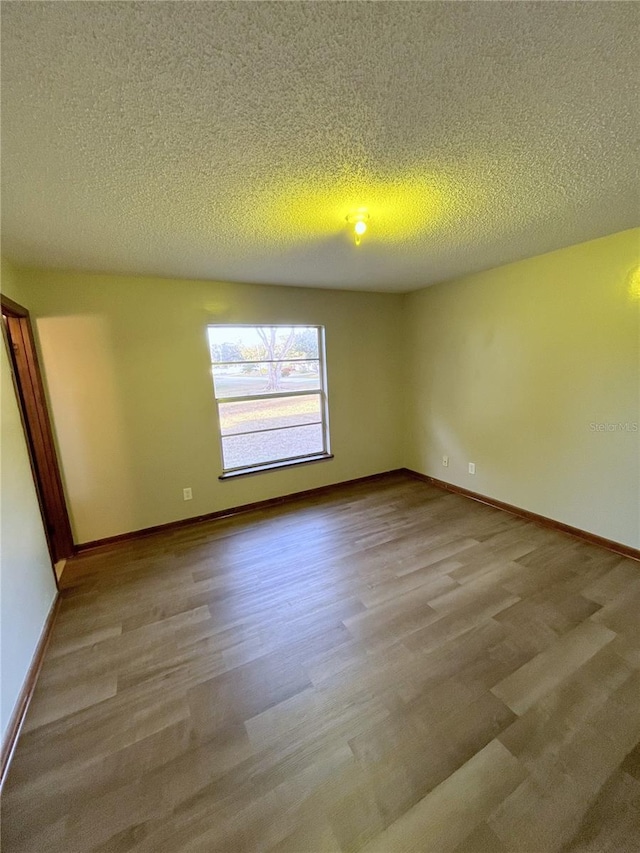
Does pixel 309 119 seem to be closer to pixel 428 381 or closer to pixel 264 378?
pixel 264 378

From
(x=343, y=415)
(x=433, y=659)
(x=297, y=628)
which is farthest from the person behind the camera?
(x=343, y=415)

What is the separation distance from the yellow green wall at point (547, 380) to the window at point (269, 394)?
1.44 metres

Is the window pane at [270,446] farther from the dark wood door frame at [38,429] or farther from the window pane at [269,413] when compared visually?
the dark wood door frame at [38,429]

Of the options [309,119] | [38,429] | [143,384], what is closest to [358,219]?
[309,119]

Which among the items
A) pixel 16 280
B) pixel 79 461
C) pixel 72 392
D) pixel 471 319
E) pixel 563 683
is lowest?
pixel 563 683

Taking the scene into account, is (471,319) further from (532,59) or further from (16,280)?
(16,280)

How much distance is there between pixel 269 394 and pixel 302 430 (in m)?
0.60

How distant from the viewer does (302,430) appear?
3.85 metres

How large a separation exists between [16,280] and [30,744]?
2.80m

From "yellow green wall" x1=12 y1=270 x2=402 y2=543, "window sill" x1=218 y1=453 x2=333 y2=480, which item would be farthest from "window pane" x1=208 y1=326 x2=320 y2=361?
"window sill" x1=218 y1=453 x2=333 y2=480

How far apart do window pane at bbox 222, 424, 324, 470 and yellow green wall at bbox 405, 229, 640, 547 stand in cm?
154

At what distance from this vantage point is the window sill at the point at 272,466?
3.44 m

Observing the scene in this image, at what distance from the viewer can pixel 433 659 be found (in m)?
1.67

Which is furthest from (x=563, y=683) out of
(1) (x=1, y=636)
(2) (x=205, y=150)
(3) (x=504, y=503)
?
(2) (x=205, y=150)
